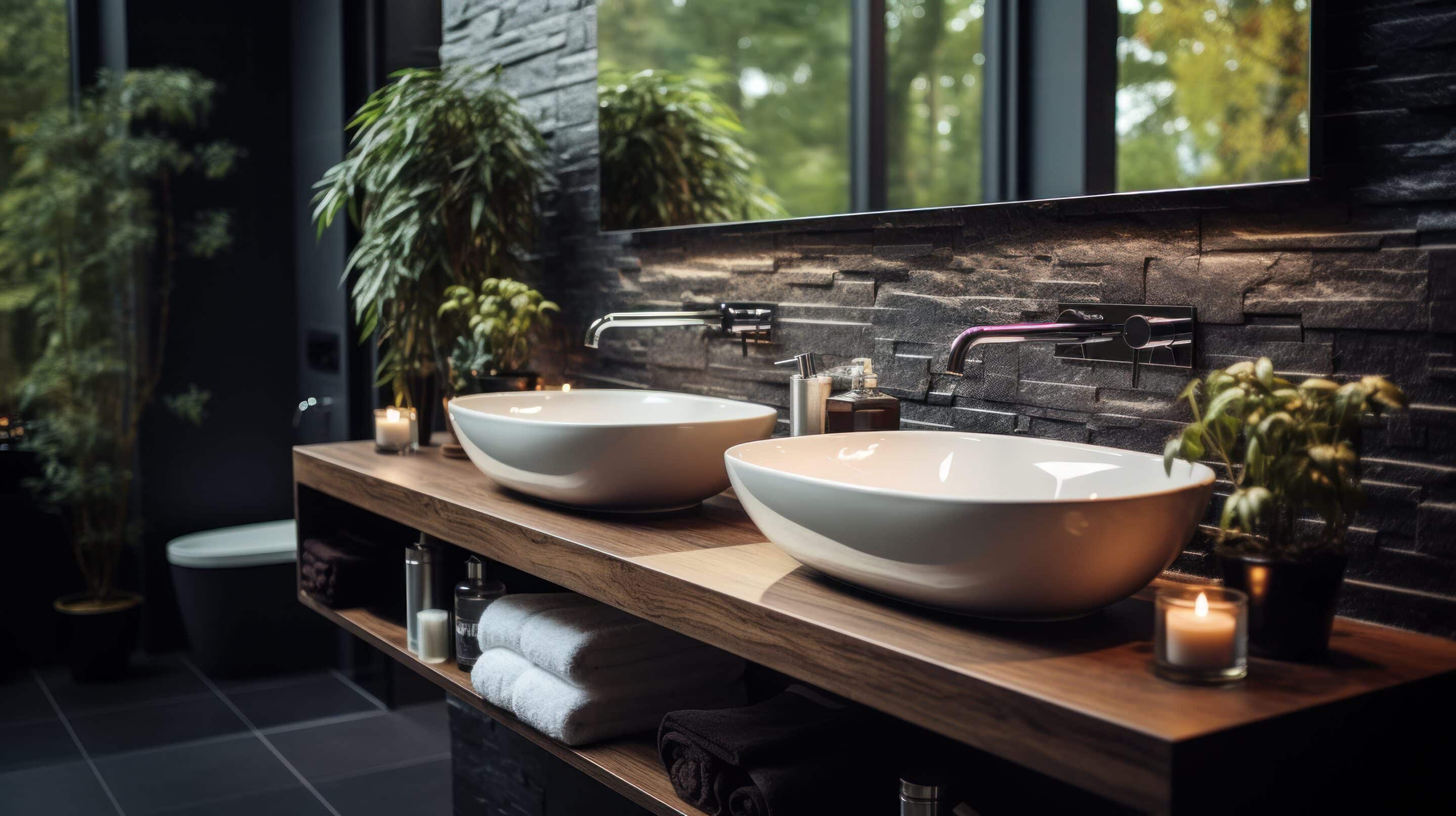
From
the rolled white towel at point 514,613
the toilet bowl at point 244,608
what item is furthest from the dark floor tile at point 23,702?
the rolled white towel at point 514,613

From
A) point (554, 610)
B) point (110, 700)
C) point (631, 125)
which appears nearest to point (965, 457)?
point (554, 610)

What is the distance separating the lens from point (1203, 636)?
3.13 feet

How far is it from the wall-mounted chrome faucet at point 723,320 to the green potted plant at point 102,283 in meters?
2.67

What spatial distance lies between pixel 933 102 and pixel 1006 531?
821mm

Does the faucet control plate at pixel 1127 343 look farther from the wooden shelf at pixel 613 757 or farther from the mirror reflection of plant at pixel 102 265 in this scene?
the mirror reflection of plant at pixel 102 265

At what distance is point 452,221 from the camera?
8.62 ft

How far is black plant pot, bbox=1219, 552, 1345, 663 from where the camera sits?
1.01 m

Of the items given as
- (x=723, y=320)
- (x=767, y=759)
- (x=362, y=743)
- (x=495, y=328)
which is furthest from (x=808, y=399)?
(x=362, y=743)

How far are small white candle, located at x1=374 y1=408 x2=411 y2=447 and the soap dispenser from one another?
110 cm

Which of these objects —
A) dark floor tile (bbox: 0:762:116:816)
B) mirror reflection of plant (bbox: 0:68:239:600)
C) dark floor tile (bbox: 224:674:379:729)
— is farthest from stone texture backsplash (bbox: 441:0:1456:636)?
mirror reflection of plant (bbox: 0:68:239:600)

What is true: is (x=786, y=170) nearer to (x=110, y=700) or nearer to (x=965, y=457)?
(x=965, y=457)

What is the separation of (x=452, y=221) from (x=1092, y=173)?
1593 millimetres

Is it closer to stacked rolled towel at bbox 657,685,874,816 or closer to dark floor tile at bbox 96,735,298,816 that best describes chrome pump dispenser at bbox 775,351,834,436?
stacked rolled towel at bbox 657,685,874,816

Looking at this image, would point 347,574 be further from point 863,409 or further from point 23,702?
point 23,702
